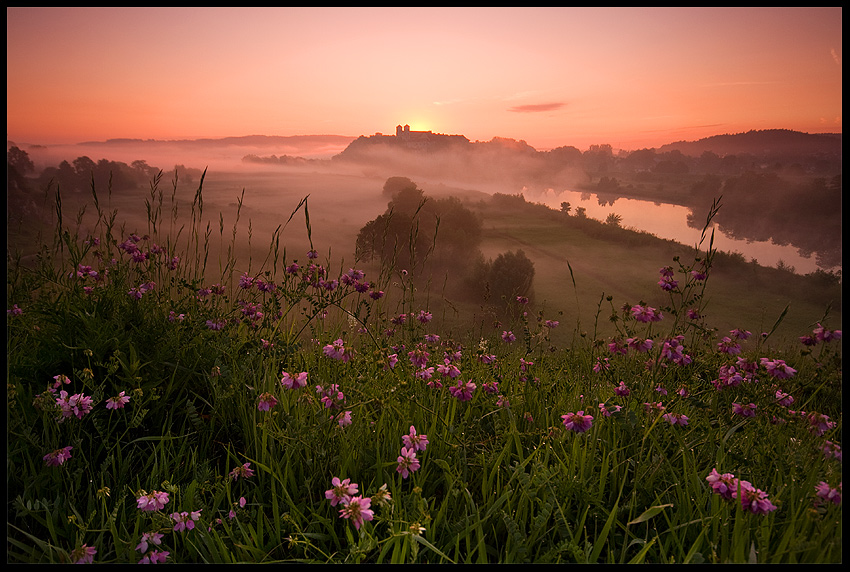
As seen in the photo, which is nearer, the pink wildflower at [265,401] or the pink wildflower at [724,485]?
the pink wildflower at [724,485]

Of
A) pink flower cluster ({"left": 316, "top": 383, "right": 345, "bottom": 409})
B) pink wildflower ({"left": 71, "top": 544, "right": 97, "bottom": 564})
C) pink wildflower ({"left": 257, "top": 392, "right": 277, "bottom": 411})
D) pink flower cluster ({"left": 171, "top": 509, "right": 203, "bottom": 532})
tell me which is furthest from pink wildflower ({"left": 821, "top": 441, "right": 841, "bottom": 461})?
pink wildflower ({"left": 71, "top": 544, "right": 97, "bottom": 564})

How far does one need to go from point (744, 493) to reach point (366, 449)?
170 centimetres

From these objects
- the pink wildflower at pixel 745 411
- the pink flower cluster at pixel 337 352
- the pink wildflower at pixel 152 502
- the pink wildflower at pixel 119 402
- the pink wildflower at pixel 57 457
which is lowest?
the pink wildflower at pixel 57 457

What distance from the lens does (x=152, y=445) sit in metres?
2.76

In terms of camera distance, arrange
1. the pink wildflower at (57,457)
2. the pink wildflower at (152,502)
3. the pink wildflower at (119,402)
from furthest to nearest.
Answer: the pink wildflower at (119,402) < the pink wildflower at (57,457) < the pink wildflower at (152,502)

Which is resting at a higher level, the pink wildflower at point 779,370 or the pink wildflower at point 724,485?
the pink wildflower at point 779,370

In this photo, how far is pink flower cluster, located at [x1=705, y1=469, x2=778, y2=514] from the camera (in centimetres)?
175

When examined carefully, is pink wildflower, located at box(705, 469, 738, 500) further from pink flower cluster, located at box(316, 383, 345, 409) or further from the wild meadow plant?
pink flower cluster, located at box(316, 383, 345, 409)

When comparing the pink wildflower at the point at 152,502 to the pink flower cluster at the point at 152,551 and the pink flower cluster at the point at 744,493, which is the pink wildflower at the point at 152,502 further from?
the pink flower cluster at the point at 744,493

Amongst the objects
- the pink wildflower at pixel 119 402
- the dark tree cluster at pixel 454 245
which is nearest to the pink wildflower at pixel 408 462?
A: the pink wildflower at pixel 119 402

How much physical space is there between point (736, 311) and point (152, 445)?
8950 millimetres

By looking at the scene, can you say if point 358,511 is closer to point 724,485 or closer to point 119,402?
point 724,485

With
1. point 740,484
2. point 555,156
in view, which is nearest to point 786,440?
point 740,484

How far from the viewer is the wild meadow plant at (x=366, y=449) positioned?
1.93 metres
